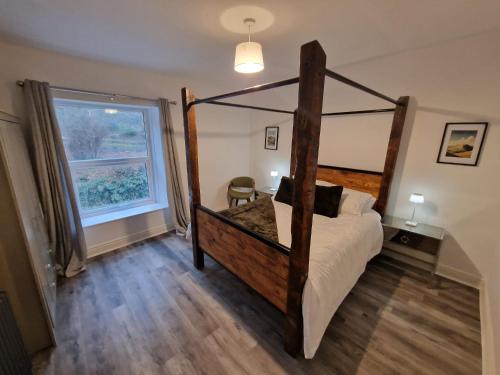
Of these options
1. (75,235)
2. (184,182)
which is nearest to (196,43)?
(184,182)

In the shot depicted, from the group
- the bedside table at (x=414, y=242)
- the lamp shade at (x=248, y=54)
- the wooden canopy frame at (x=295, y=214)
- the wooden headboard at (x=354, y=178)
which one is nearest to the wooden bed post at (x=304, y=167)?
the wooden canopy frame at (x=295, y=214)

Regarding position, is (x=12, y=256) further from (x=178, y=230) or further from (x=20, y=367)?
(x=178, y=230)

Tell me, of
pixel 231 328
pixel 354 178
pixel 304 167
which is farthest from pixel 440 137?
pixel 231 328

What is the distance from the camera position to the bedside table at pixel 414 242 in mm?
2199

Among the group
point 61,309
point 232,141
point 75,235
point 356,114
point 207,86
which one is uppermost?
point 207,86

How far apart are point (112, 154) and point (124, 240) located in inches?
48.3

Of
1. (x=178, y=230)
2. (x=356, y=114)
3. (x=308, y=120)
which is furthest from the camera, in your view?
(x=178, y=230)

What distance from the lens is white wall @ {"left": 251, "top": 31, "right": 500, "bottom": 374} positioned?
6.23 ft

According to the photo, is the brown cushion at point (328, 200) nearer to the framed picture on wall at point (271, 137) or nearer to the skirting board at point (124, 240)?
the framed picture on wall at point (271, 137)

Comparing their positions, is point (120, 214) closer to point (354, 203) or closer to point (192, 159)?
point (192, 159)

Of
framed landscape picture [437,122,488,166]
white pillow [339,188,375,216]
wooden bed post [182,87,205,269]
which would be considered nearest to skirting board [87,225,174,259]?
wooden bed post [182,87,205,269]

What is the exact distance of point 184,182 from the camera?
339 cm

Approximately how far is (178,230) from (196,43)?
2.52 metres

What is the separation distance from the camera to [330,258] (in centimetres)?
153
